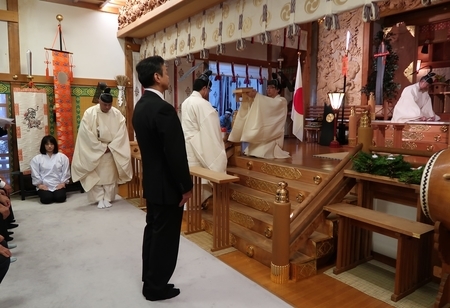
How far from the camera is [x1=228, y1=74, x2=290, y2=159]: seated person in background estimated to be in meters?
4.72

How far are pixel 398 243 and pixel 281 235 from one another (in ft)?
2.95

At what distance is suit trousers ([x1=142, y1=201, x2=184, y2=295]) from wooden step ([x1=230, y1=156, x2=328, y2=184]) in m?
1.73

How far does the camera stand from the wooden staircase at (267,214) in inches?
119

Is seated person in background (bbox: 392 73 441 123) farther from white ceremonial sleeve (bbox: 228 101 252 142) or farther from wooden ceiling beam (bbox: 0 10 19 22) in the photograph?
wooden ceiling beam (bbox: 0 10 19 22)

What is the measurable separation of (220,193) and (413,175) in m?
1.74

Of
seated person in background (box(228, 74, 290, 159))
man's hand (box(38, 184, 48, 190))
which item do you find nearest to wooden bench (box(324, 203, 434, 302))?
seated person in background (box(228, 74, 290, 159))

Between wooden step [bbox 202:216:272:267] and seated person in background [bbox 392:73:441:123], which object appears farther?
seated person in background [bbox 392:73:441:123]

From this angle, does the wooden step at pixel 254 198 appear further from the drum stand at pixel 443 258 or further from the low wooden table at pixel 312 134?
the low wooden table at pixel 312 134

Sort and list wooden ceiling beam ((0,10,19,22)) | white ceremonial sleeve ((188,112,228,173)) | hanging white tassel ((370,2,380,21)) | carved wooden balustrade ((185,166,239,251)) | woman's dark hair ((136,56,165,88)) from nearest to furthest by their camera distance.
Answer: woman's dark hair ((136,56,165,88)), hanging white tassel ((370,2,380,21)), carved wooden balustrade ((185,166,239,251)), white ceremonial sleeve ((188,112,228,173)), wooden ceiling beam ((0,10,19,22))

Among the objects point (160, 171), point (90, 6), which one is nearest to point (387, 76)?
point (90, 6)

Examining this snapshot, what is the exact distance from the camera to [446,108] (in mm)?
7598

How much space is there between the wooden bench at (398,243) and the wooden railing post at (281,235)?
522 millimetres

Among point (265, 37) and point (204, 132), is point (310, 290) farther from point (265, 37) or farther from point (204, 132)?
point (265, 37)

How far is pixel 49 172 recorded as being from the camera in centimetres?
539
